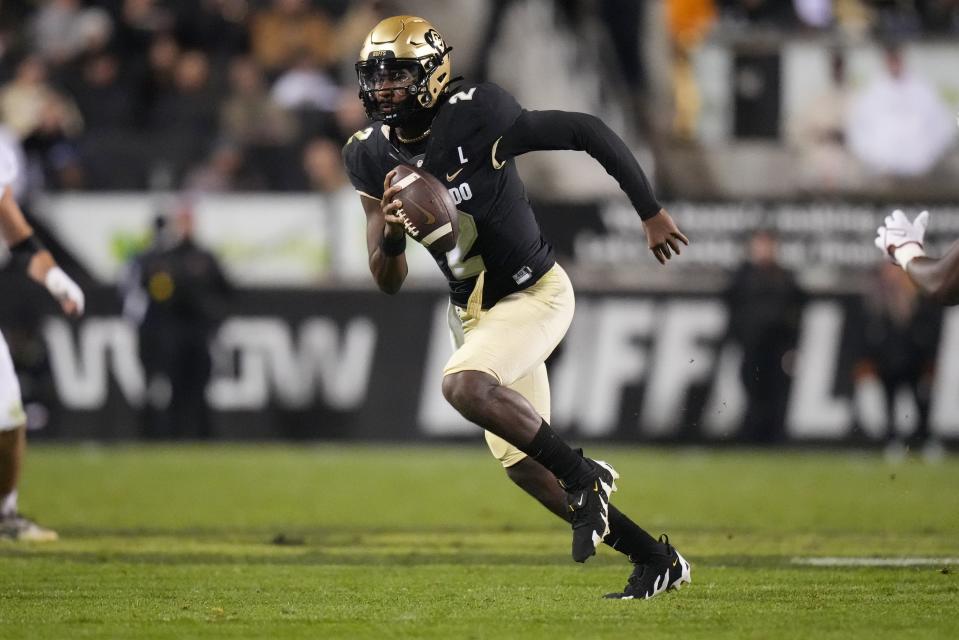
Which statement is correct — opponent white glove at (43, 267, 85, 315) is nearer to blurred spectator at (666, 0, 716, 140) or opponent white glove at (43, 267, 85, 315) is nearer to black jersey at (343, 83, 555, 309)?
black jersey at (343, 83, 555, 309)

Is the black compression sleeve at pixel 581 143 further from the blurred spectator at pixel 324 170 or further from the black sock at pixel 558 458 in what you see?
the blurred spectator at pixel 324 170

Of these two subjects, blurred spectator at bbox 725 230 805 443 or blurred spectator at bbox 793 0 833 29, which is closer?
blurred spectator at bbox 725 230 805 443

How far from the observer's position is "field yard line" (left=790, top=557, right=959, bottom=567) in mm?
7324

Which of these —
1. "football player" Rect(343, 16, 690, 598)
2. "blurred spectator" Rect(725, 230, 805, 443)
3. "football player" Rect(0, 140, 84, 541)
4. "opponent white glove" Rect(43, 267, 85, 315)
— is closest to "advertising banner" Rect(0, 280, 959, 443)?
"blurred spectator" Rect(725, 230, 805, 443)

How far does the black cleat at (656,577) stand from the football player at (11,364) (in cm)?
321

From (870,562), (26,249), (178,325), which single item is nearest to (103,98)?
(178,325)

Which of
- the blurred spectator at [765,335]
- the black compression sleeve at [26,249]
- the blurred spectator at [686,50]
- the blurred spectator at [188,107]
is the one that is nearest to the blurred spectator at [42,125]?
the blurred spectator at [188,107]

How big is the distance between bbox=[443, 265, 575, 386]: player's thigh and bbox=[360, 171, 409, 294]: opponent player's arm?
391 mm

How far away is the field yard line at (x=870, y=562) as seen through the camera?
7.32m

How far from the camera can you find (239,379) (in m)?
14.4

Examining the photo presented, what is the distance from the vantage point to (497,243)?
21.2 feet

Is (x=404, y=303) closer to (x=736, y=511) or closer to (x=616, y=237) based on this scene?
(x=616, y=237)

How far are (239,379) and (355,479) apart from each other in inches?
106

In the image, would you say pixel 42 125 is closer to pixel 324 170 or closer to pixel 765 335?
pixel 324 170
